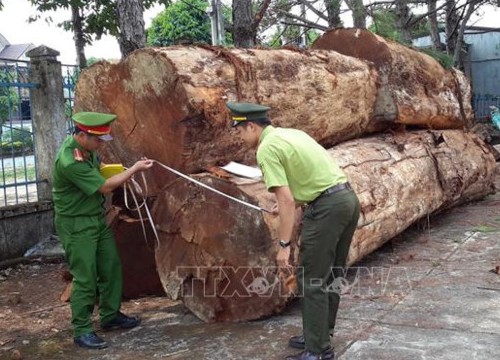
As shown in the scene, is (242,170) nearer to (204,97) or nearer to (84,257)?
(204,97)

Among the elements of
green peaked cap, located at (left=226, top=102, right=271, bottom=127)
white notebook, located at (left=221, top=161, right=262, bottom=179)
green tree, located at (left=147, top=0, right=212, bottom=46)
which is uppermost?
green tree, located at (left=147, top=0, right=212, bottom=46)

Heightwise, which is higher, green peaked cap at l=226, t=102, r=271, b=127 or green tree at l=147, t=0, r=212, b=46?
green tree at l=147, t=0, r=212, b=46

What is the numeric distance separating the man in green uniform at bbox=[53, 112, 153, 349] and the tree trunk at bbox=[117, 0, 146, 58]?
10.2ft

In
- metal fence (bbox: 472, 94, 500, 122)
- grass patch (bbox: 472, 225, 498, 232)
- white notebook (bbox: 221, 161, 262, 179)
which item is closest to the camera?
white notebook (bbox: 221, 161, 262, 179)

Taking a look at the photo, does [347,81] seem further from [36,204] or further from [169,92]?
[36,204]

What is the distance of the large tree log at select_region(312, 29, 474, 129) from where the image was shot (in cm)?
688

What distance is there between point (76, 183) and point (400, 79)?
13.8 ft

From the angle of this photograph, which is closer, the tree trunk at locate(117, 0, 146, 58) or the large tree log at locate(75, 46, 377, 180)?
the large tree log at locate(75, 46, 377, 180)

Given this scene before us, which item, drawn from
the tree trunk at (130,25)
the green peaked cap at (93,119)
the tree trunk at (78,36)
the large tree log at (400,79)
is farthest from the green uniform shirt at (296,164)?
the tree trunk at (78,36)

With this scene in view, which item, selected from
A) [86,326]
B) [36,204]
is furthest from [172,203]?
[36,204]

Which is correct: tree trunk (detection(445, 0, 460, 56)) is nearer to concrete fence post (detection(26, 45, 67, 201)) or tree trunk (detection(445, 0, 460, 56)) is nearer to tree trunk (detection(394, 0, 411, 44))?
tree trunk (detection(394, 0, 411, 44))

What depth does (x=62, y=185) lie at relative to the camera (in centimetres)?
426

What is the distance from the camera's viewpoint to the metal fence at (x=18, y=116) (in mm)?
6805

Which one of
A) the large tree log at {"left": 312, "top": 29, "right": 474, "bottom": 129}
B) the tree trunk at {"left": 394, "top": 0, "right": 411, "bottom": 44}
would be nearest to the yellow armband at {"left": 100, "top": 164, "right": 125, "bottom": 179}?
the large tree log at {"left": 312, "top": 29, "right": 474, "bottom": 129}
